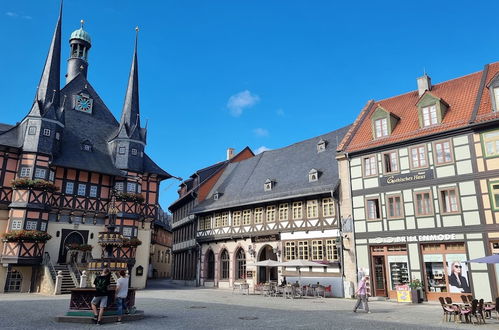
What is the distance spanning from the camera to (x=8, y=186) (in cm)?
2833

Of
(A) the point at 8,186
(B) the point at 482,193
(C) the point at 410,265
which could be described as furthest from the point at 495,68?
(A) the point at 8,186

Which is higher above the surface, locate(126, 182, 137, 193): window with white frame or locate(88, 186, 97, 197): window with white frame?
locate(126, 182, 137, 193): window with white frame

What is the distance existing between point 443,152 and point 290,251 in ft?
39.7

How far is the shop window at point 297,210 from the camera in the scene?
2827 centimetres

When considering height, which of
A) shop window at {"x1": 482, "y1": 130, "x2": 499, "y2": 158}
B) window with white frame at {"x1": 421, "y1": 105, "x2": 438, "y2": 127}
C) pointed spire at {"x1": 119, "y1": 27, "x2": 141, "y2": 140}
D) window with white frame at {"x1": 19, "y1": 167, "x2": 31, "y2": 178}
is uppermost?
pointed spire at {"x1": 119, "y1": 27, "x2": 141, "y2": 140}

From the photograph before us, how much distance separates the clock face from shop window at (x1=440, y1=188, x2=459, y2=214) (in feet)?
98.0

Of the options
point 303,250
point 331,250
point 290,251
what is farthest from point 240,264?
point 331,250

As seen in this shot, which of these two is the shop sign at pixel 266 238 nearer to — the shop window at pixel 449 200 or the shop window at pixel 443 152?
the shop window at pixel 449 200

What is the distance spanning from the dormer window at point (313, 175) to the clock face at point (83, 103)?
21.2m

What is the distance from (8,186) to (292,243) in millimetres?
20490

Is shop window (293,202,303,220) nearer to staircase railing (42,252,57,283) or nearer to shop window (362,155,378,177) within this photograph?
shop window (362,155,378,177)

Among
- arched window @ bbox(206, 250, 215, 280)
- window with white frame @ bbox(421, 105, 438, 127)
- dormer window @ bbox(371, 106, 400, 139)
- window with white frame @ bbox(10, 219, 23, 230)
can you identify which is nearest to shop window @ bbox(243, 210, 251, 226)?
arched window @ bbox(206, 250, 215, 280)

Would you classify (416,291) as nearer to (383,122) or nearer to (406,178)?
(406,178)

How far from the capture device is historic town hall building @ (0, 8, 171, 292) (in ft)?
90.8
